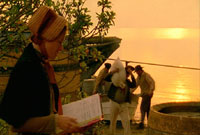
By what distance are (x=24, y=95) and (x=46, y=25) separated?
1.38 feet

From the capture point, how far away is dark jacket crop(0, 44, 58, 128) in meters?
2.46

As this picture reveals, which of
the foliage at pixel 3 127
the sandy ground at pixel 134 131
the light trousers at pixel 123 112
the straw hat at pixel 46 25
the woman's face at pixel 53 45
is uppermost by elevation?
the straw hat at pixel 46 25

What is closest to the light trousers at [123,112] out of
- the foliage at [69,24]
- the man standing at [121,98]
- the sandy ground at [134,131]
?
the man standing at [121,98]

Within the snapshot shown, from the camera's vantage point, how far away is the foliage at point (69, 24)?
446cm

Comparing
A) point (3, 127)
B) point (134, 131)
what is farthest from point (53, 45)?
point (134, 131)

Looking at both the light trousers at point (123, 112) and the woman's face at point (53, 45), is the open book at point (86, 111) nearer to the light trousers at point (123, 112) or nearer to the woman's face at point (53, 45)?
the woman's face at point (53, 45)

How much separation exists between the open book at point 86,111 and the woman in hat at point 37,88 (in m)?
0.12

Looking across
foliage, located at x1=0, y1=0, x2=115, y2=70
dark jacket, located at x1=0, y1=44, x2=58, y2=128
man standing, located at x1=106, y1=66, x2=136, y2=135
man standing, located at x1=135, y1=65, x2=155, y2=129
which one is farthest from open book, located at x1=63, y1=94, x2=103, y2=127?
man standing, located at x1=135, y1=65, x2=155, y2=129

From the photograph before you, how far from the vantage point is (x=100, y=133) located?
19.4 ft

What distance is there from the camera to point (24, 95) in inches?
97.0

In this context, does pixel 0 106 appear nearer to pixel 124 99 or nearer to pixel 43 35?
pixel 43 35

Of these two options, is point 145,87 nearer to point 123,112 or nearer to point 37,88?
point 123,112

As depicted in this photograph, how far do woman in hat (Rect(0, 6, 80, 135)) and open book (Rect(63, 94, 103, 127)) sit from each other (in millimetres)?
119

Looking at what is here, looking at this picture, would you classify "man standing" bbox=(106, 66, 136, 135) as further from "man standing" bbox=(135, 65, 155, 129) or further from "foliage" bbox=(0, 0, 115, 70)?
"foliage" bbox=(0, 0, 115, 70)
